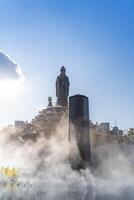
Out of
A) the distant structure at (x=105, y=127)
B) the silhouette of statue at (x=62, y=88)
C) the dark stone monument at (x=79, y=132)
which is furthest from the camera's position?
the distant structure at (x=105, y=127)


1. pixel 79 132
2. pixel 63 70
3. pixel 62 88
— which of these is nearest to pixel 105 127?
pixel 62 88

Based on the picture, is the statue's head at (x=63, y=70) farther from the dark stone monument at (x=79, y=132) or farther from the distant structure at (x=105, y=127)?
the dark stone monument at (x=79, y=132)

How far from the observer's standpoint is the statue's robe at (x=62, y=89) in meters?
59.9

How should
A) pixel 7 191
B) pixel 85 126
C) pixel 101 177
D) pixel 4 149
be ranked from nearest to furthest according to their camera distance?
pixel 7 191
pixel 85 126
pixel 101 177
pixel 4 149

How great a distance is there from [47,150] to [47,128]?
6.03 m

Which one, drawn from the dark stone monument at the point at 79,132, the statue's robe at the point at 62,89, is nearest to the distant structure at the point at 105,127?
the statue's robe at the point at 62,89

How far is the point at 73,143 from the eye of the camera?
3600cm

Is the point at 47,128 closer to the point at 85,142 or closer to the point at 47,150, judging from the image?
the point at 47,150

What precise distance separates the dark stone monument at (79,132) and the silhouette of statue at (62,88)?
22.4 m

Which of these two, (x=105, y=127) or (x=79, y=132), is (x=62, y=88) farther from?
(x=79, y=132)

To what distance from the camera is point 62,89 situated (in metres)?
60.3

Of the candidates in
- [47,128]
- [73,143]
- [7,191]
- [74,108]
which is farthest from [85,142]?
[47,128]

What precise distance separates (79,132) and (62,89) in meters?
24.7

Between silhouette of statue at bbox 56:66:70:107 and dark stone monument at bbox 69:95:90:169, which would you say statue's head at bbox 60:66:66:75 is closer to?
silhouette of statue at bbox 56:66:70:107
